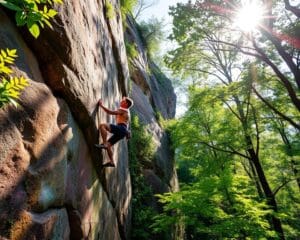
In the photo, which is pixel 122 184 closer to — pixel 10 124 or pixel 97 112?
pixel 97 112

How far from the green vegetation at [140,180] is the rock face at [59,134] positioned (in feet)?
18.6

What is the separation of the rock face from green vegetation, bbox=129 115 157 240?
18.6 feet

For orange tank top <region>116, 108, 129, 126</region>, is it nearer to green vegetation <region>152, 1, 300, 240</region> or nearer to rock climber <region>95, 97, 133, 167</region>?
rock climber <region>95, 97, 133, 167</region>

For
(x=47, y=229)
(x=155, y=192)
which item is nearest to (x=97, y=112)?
(x=47, y=229)

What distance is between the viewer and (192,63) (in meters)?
15.2

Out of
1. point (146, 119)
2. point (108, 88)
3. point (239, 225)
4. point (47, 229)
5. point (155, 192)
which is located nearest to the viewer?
point (47, 229)

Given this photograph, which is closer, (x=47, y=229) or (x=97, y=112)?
(x=47, y=229)

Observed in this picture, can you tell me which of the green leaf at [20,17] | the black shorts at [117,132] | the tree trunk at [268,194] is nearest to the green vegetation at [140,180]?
the tree trunk at [268,194]

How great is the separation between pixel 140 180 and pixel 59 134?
35.7ft

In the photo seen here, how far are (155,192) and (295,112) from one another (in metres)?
8.44

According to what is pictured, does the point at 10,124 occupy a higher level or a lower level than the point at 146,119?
lower

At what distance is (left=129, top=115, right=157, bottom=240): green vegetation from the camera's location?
45.6ft

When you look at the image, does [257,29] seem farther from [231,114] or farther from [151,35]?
[151,35]

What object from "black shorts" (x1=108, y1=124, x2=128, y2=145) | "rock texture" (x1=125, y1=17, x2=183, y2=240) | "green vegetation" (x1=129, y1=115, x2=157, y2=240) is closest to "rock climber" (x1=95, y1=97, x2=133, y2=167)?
"black shorts" (x1=108, y1=124, x2=128, y2=145)
